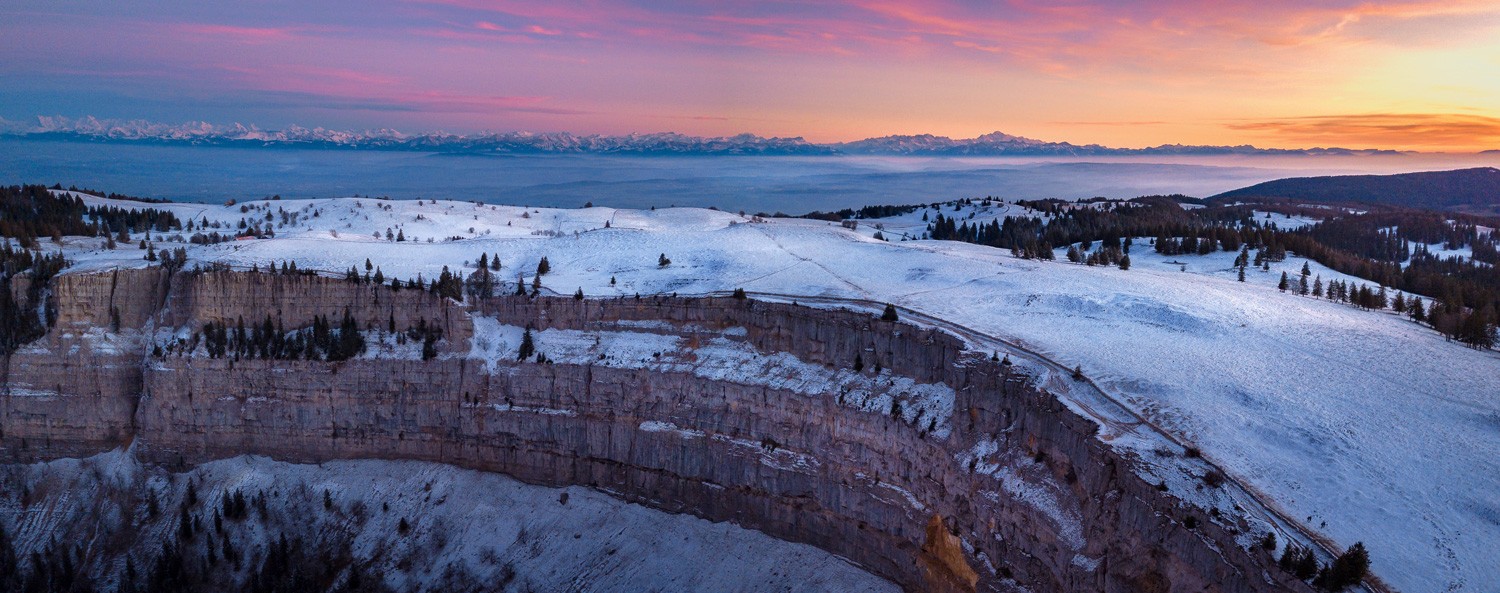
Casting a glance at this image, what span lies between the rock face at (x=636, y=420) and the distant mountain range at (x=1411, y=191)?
132930mm

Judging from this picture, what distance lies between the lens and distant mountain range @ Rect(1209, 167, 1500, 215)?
156125 millimetres

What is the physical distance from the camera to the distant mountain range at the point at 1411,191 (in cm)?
15612

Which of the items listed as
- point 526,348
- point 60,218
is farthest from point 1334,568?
point 60,218

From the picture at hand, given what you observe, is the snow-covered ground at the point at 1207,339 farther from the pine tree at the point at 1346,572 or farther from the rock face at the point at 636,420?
the rock face at the point at 636,420

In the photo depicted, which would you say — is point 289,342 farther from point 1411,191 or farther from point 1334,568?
point 1411,191

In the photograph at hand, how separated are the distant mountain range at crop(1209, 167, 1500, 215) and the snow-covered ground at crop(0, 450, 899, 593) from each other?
137120 millimetres

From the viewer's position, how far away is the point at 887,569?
3725 centimetres

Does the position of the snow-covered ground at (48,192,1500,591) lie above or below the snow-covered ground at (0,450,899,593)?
above

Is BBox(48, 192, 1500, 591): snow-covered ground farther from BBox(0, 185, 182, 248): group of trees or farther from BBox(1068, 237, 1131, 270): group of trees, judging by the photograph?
BBox(0, 185, 182, 248): group of trees

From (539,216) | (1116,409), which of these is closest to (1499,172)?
(539,216)

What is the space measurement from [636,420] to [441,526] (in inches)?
408

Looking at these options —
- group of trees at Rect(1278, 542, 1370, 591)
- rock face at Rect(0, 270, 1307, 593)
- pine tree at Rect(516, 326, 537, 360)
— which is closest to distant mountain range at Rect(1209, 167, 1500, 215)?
rock face at Rect(0, 270, 1307, 593)

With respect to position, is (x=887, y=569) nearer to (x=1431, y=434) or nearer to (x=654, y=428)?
(x=654, y=428)

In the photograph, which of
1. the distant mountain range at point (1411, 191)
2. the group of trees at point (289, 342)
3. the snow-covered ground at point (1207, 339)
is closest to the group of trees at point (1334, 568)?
the snow-covered ground at point (1207, 339)
